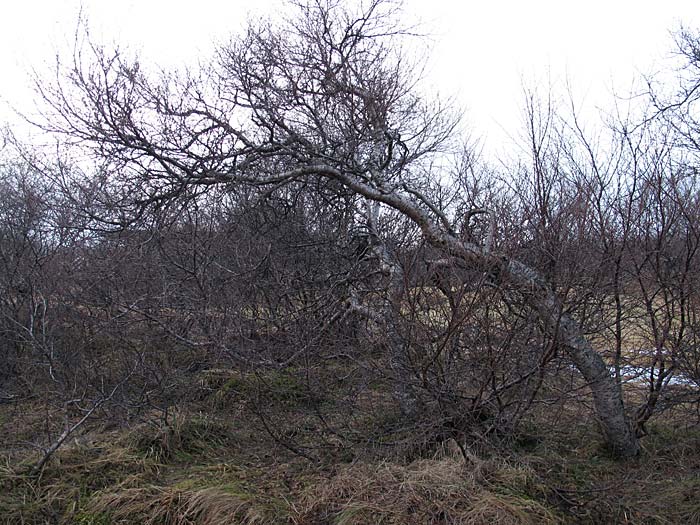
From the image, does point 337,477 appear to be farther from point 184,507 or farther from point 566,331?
point 566,331

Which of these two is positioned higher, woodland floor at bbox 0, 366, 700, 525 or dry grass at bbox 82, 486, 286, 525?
woodland floor at bbox 0, 366, 700, 525

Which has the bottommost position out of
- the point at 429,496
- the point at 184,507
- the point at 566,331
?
the point at 184,507

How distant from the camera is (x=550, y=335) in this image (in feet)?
15.7

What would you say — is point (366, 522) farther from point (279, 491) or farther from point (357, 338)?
point (357, 338)

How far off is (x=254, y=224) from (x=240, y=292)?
46.7 inches

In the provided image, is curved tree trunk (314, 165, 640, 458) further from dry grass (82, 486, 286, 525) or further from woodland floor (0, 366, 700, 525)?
dry grass (82, 486, 286, 525)

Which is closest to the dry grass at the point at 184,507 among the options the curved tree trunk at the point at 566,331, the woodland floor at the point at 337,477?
the woodland floor at the point at 337,477

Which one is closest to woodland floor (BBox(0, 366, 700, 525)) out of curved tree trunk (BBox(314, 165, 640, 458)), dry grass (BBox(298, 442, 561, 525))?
dry grass (BBox(298, 442, 561, 525))

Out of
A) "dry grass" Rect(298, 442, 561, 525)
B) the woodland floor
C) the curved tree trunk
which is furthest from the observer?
the curved tree trunk

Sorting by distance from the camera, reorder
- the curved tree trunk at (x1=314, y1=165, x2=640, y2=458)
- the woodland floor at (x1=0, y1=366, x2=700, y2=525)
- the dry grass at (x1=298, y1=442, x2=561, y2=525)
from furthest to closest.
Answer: the curved tree trunk at (x1=314, y1=165, x2=640, y2=458), the woodland floor at (x1=0, y1=366, x2=700, y2=525), the dry grass at (x1=298, y1=442, x2=561, y2=525)

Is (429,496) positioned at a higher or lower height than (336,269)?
lower

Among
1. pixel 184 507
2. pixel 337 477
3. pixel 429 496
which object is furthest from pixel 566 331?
pixel 184 507

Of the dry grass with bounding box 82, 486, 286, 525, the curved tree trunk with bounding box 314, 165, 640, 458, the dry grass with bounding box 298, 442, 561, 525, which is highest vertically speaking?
the curved tree trunk with bounding box 314, 165, 640, 458

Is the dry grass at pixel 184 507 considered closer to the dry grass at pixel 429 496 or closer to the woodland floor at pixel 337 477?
the woodland floor at pixel 337 477
